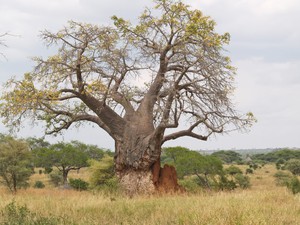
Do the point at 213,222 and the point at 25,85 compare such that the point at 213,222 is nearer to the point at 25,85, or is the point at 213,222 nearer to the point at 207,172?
the point at 25,85

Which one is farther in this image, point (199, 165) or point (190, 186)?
point (199, 165)

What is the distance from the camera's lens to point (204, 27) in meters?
15.3

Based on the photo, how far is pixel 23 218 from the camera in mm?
8547

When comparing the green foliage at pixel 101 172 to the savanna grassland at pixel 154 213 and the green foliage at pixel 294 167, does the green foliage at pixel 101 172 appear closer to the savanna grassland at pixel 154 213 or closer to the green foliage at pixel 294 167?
the savanna grassland at pixel 154 213

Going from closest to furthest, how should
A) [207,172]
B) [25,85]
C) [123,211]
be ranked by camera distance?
[123,211], [25,85], [207,172]

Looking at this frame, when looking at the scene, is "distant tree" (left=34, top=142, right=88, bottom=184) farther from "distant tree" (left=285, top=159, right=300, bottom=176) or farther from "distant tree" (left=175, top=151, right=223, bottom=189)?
"distant tree" (left=285, top=159, right=300, bottom=176)

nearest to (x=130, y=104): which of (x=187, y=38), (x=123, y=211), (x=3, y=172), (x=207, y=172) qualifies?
(x=187, y=38)

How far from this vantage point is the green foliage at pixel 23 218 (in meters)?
7.79

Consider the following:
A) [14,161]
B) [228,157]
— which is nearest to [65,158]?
[14,161]

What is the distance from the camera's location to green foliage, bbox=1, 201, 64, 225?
7.79 metres

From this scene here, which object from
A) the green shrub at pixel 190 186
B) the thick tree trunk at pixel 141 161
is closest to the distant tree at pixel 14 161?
the green shrub at pixel 190 186

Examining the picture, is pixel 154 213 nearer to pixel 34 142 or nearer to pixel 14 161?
pixel 14 161

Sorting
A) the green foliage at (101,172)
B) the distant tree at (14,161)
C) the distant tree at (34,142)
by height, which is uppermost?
the distant tree at (34,142)

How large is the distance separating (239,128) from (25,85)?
8006 mm
